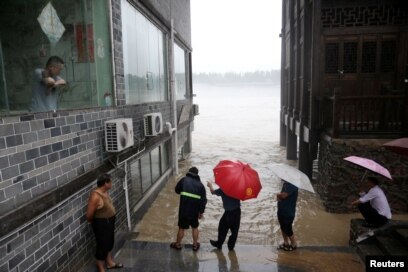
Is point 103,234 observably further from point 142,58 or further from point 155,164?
point 155,164

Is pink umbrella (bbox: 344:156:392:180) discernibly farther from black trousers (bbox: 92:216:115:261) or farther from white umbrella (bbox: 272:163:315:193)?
black trousers (bbox: 92:216:115:261)

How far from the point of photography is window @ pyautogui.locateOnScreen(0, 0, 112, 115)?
543 centimetres

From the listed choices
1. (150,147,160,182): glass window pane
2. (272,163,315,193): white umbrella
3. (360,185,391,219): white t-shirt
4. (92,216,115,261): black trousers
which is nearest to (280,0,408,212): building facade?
(360,185,391,219): white t-shirt

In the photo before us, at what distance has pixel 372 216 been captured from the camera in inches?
253

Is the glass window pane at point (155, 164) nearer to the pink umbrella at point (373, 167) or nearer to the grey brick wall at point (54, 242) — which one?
the grey brick wall at point (54, 242)

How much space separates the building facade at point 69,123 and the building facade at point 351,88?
17.1 feet

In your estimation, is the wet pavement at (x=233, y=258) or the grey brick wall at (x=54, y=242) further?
the wet pavement at (x=233, y=258)

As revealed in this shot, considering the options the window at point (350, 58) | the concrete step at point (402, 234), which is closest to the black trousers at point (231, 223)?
the concrete step at point (402, 234)

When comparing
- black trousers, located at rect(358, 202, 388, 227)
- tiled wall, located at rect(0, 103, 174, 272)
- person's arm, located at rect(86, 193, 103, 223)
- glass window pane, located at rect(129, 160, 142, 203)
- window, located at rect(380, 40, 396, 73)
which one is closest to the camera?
tiled wall, located at rect(0, 103, 174, 272)

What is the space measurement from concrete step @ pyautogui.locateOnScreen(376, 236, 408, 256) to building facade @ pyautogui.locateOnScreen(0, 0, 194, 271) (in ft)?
18.1

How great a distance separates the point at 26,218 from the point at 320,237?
21.3 feet

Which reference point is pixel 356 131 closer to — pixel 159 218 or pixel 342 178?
pixel 342 178

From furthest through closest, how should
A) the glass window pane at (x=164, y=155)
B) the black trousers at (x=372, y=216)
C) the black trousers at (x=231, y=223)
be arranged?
the glass window pane at (x=164, y=155) → the black trousers at (x=372, y=216) → the black trousers at (x=231, y=223)

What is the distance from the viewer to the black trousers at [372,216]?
249 inches
